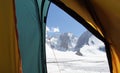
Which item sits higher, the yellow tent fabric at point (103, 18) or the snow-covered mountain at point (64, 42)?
the snow-covered mountain at point (64, 42)

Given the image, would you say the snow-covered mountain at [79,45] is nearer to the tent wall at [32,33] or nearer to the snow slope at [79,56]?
the snow slope at [79,56]

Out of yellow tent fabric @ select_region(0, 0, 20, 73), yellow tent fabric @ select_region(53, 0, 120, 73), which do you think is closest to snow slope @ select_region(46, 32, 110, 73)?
yellow tent fabric @ select_region(53, 0, 120, 73)

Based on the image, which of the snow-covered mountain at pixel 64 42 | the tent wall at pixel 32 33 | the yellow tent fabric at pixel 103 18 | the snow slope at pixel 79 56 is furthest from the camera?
the snow-covered mountain at pixel 64 42

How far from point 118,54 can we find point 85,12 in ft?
1.33

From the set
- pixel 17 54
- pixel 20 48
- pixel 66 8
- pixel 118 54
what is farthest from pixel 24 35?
pixel 118 54

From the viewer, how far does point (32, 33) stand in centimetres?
231

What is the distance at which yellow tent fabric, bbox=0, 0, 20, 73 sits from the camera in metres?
1.94

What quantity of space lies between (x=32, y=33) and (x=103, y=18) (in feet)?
2.04

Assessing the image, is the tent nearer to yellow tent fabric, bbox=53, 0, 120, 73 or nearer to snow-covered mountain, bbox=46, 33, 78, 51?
yellow tent fabric, bbox=53, 0, 120, 73

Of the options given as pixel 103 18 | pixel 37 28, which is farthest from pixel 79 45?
pixel 103 18

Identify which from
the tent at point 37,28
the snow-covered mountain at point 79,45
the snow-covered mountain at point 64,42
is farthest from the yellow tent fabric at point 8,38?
the snow-covered mountain at point 79,45

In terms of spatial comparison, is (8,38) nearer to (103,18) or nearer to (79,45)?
(103,18)

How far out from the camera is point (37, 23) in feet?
7.66

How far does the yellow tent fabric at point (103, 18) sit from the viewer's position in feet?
6.30
